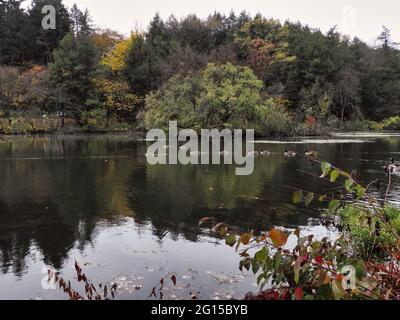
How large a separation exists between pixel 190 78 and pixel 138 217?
3073cm

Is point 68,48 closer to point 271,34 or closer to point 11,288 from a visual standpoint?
point 271,34

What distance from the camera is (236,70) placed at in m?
41.6

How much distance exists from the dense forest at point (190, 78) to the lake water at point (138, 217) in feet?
63.1

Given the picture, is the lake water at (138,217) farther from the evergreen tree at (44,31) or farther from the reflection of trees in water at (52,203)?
the evergreen tree at (44,31)

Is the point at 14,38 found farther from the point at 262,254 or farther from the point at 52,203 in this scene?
the point at 262,254

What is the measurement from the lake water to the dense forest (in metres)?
19.2

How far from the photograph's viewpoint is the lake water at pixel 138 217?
752 cm

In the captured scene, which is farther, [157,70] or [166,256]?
[157,70]

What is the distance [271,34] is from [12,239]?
5277cm

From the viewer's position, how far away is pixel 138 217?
11.8m

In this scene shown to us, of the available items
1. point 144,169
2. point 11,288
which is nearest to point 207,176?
point 144,169

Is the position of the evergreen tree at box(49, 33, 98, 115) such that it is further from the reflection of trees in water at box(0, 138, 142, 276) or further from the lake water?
the lake water

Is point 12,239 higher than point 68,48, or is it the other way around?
point 68,48

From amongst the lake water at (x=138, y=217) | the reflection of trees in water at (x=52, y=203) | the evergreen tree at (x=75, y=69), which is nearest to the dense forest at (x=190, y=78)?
the evergreen tree at (x=75, y=69)
